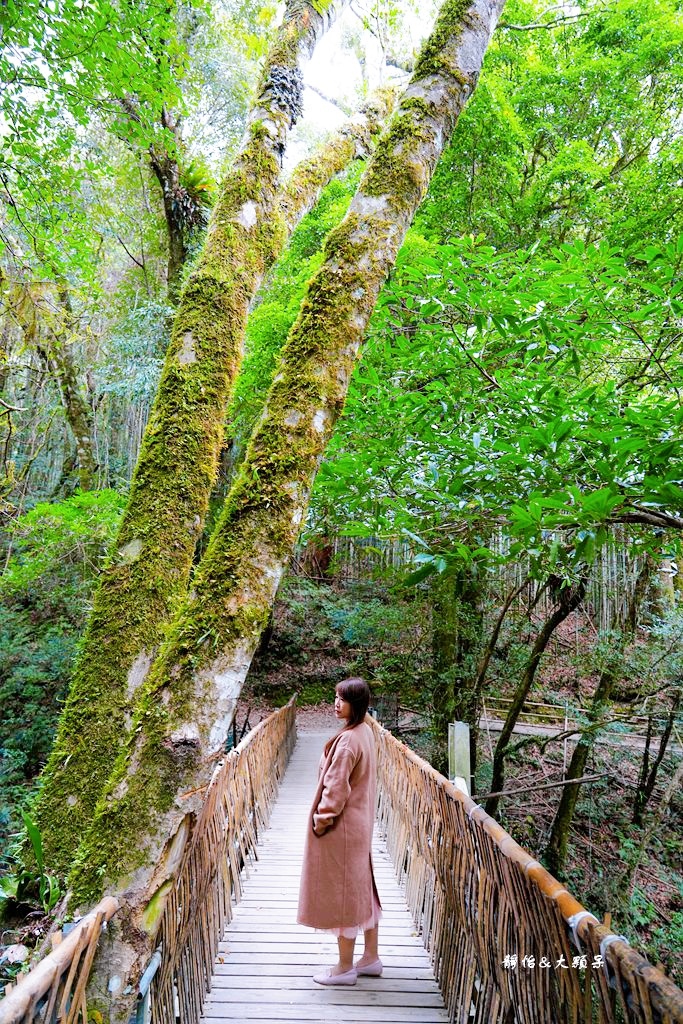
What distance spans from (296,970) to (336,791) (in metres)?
0.92

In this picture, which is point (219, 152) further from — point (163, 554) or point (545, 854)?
point (545, 854)

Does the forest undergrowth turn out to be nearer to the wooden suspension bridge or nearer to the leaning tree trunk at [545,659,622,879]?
the leaning tree trunk at [545,659,622,879]

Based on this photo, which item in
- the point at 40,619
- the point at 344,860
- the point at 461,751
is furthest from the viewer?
the point at 40,619

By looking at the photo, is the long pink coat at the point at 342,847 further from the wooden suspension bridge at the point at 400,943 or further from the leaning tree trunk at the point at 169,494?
the leaning tree trunk at the point at 169,494

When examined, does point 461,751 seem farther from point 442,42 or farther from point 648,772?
point 648,772

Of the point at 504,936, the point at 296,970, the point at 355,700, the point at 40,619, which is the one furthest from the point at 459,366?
the point at 40,619

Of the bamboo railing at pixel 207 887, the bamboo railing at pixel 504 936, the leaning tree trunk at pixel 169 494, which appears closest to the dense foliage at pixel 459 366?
the leaning tree trunk at pixel 169 494

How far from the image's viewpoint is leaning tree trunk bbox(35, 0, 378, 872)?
2387mm

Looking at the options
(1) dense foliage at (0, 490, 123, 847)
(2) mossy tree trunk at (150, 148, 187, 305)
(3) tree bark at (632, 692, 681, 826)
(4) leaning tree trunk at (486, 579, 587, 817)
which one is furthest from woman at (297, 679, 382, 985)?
(2) mossy tree trunk at (150, 148, 187, 305)

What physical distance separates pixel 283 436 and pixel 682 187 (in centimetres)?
684

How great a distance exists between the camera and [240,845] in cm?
393

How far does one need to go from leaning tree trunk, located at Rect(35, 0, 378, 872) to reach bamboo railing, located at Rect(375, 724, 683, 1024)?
144 centimetres

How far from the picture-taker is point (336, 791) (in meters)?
2.70

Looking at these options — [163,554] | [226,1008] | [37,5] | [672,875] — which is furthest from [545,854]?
[37,5]
